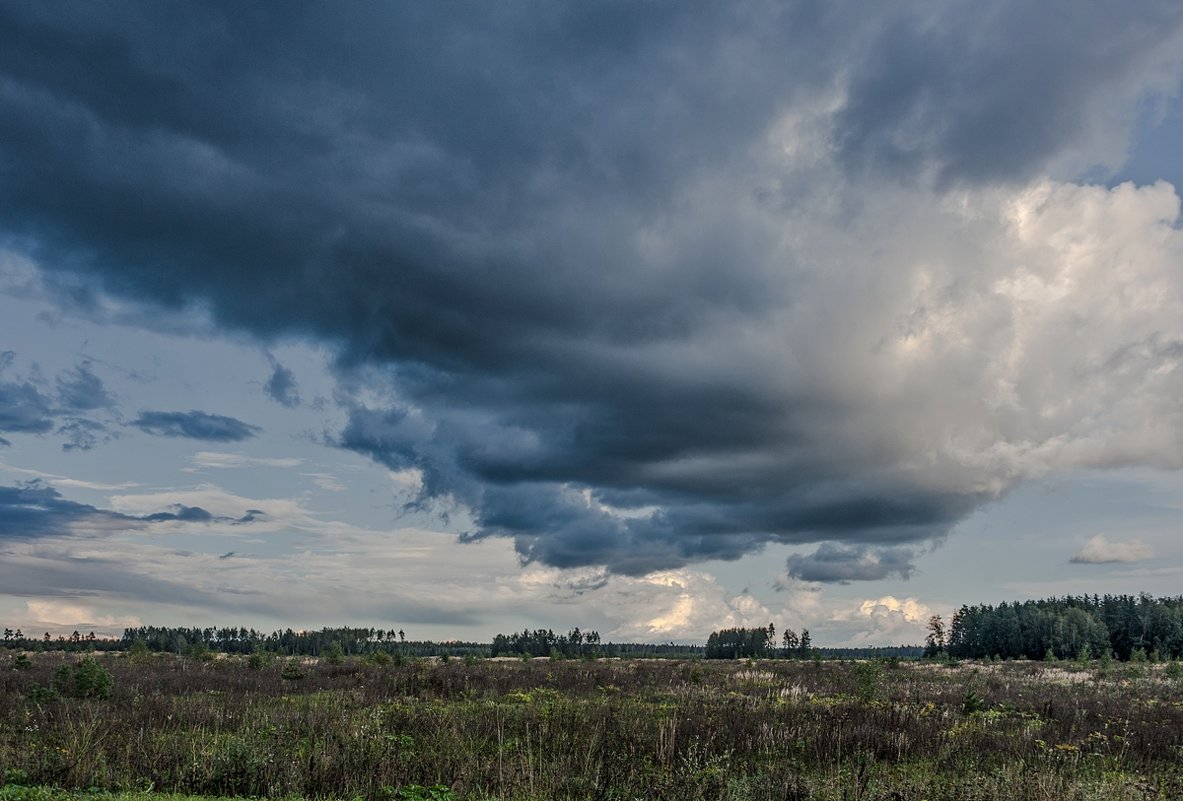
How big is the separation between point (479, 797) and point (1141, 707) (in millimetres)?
28605

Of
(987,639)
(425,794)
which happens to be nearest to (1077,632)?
(987,639)

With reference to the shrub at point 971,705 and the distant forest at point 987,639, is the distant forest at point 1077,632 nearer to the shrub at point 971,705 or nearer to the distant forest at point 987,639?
the distant forest at point 987,639

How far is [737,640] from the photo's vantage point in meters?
168

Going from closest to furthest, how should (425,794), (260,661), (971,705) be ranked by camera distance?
1. (425,794)
2. (971,705)
3. (260,661)

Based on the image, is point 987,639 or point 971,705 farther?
point 987,639

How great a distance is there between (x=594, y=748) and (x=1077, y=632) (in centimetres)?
13292

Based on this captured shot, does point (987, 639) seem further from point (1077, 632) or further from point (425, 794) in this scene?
point (425, 794)

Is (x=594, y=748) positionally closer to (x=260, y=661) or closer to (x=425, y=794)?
(x=425, y=794)

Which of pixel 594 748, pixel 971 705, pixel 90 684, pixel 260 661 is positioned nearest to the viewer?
pixel 594 748

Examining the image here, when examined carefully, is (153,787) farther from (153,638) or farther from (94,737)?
A: (153,638)

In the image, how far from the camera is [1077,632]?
126 m

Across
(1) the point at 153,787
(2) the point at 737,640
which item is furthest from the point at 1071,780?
(2) the point at 737,640

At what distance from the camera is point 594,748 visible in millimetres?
20281

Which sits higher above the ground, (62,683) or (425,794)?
(425,794)
